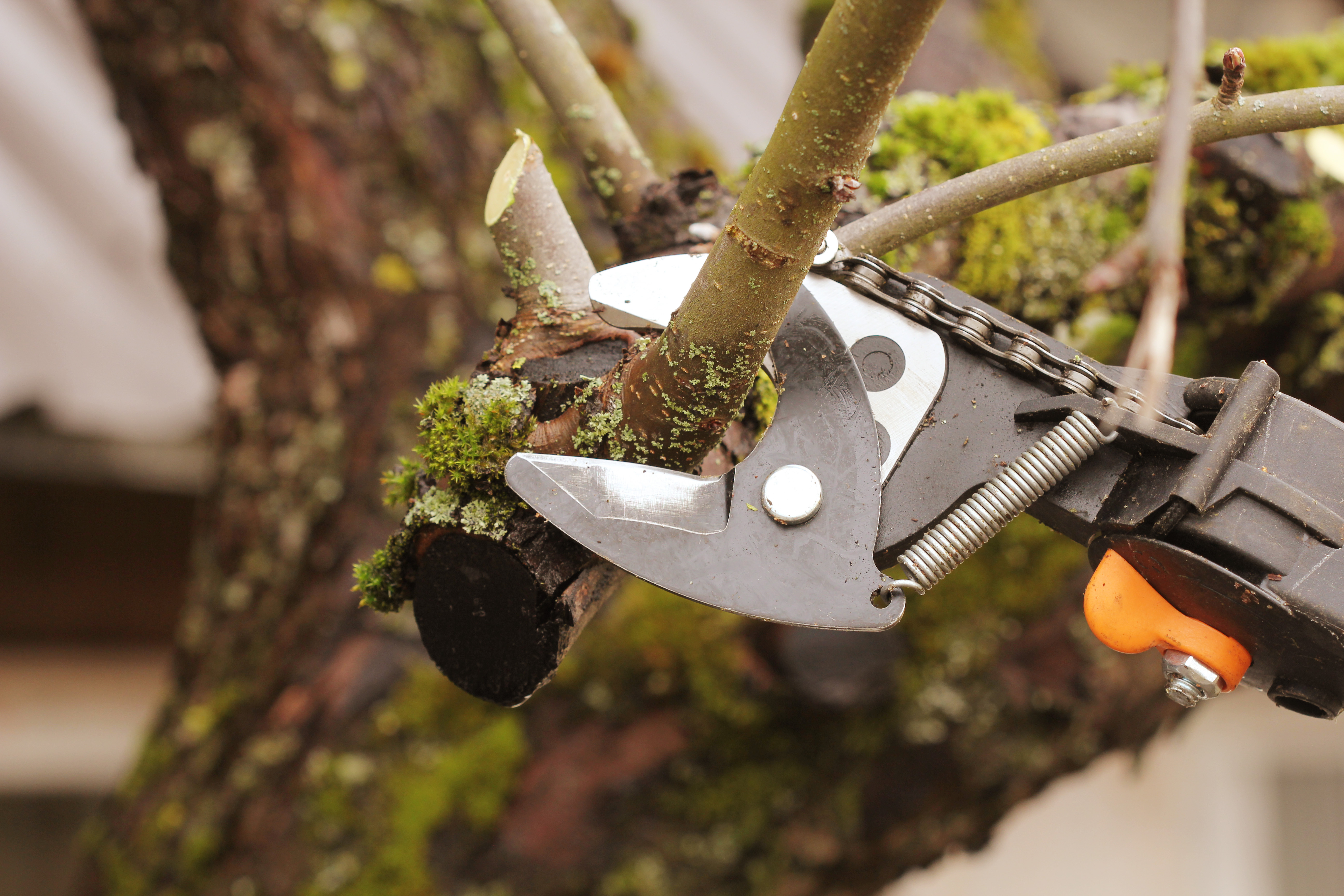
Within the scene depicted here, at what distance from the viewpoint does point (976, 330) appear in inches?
24.6

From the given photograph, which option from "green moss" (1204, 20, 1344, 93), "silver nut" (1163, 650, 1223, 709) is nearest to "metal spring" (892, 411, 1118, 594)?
"silver nut" (1163, 650, 1223, 709)

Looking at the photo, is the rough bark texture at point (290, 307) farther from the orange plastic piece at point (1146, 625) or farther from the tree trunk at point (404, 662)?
the orange plastic piece at point (1146, 625)

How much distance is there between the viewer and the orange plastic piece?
586 mm

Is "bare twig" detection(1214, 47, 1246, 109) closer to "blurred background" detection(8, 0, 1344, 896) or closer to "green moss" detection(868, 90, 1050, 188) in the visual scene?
"green moss" detection(868, 90, 1050, 188)

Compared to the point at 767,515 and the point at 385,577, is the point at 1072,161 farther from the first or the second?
the point at 385,577

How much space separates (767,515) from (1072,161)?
331mm

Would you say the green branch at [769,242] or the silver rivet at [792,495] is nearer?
the green branch at [769,242]

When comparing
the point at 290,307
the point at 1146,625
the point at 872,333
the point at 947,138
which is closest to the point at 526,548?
the point at 872,333

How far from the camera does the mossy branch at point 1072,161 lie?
0.61m

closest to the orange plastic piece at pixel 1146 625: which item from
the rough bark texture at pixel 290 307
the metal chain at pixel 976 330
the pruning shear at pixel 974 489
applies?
the pruning shear at pixel 974 489

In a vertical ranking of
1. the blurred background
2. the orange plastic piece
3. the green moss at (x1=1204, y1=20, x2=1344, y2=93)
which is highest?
the green moss at (x1=1204, y1=20, x2=1344, y2=93)

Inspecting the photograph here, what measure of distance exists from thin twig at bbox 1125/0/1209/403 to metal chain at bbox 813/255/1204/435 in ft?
0.97

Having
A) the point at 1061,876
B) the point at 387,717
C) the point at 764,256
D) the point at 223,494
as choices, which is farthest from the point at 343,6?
the point at 1061,876

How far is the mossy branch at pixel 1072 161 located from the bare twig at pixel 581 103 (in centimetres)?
27
